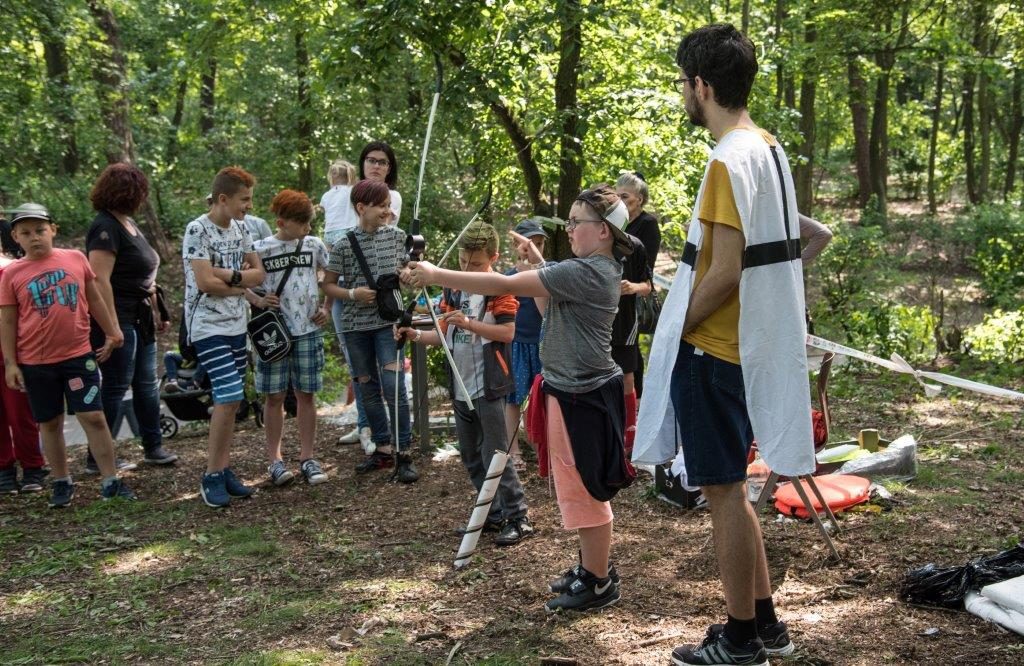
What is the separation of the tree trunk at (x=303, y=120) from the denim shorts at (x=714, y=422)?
463 inches

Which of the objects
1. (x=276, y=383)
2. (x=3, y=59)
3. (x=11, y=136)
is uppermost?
(x=3, y=59)

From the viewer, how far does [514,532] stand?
4.64 meters

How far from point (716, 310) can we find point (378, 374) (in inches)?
135

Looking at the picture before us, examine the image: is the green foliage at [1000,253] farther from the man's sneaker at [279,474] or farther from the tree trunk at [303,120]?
the tree trunk at [303,120]

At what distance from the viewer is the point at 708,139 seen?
8734 millimetres

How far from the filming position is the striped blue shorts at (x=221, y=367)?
5383 millimetres

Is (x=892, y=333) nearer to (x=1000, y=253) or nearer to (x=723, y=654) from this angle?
(x=1000, y=253)

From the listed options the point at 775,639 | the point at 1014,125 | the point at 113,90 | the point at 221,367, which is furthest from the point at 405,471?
the point at 1014,125

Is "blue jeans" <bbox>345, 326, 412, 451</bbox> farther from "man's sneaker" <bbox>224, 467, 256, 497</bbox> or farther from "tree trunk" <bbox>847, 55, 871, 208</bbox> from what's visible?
"tree trunk" <bbox>847, 55, 871, 208</bbox>

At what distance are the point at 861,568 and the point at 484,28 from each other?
16.6 feet

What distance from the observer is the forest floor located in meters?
3.45

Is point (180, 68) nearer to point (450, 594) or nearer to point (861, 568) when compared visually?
point (450, 594)

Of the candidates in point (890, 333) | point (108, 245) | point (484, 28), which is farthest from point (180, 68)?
point (890, 333)

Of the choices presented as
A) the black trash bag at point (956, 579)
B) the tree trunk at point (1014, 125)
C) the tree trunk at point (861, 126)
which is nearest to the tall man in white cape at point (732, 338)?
the black trash bag at point (956, 579)
